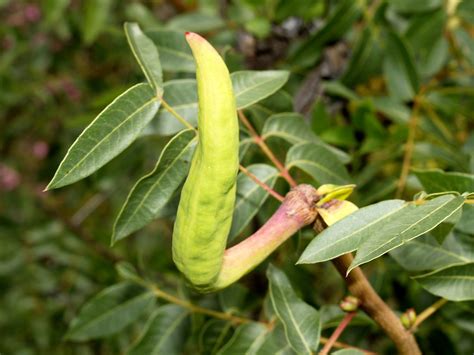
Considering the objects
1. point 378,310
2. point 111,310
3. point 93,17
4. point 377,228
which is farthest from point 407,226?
point 93,17

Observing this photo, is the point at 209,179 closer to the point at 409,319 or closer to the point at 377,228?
the point at 377,228

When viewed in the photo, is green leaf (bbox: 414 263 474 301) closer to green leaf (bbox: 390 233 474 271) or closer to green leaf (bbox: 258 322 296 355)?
green leaf (bbox: 390 233 474 271)

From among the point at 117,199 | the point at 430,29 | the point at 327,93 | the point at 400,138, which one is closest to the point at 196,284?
the point at 400,138

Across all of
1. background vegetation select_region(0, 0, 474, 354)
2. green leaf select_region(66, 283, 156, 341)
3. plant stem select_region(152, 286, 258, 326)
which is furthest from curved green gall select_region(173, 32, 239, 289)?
green leaf select_region(66, 283, 156, 341)

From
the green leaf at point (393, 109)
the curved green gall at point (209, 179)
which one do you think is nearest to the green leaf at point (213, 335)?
the curved green gall at point (209, 179)

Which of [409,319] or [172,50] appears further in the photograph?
[172,50]

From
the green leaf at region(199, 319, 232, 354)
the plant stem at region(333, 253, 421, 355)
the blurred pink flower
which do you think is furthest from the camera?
the blurred pink flower

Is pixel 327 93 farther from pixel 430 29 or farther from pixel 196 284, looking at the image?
pixel 196 284
